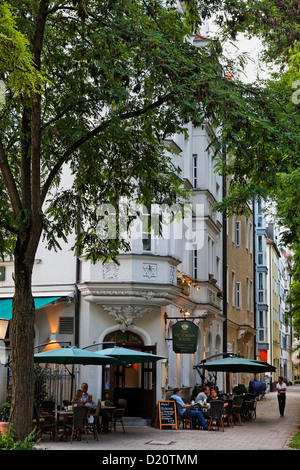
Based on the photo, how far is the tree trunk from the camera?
472 inches

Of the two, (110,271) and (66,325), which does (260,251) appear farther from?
(110,271)

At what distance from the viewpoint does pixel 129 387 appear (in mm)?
24531

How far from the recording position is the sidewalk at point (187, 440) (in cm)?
1677

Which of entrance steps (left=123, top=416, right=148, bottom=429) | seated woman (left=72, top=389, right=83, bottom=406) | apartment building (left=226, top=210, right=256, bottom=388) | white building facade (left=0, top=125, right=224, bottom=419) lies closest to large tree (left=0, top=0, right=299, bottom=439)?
seated woman (left=72, top=389, right=83, bottom=406)

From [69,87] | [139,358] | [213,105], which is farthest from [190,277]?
[213,105]

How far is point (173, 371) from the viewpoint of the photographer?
82.9 feet

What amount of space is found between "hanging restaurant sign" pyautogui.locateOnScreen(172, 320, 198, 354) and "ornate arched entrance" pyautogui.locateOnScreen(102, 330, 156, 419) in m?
0.86

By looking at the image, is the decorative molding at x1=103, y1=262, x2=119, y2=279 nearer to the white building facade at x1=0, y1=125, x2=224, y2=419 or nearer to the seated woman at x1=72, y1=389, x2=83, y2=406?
the white building facade at x1=0, y1=125, x2=224, y2=419

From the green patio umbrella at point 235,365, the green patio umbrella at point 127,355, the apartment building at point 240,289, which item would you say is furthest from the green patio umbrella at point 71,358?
the apartment building at point 240,289

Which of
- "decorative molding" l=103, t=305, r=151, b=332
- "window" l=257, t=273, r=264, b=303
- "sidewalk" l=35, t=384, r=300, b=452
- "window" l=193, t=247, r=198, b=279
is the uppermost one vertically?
"window" l=257, t=273, r=264, b=303

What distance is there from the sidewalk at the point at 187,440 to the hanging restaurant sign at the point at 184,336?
289cm

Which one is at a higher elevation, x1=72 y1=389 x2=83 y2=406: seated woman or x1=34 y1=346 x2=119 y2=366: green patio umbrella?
x1=34 y1=346 x2=119 y2=366: green patio umbrella

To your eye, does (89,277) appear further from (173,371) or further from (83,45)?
(83,45)

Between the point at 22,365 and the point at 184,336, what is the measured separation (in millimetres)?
11972
